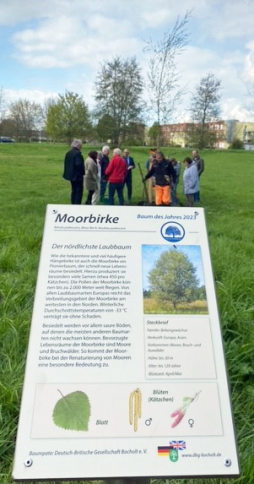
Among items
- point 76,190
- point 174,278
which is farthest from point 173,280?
point 76,190

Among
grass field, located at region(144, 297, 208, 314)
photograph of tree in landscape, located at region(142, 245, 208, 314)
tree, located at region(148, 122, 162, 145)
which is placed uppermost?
tree, located at region(148, 122, 162, 145)

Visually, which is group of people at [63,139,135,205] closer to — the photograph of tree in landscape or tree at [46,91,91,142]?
the photograph of tree in landscape

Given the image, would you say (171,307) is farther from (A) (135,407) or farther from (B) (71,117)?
(B) (71,117)

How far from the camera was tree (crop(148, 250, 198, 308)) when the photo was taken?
1.93m

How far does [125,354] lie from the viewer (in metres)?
1.77

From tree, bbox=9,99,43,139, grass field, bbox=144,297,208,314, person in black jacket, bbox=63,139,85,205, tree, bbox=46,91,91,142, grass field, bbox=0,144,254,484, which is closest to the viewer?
grass field, bbox=144,297,208,314

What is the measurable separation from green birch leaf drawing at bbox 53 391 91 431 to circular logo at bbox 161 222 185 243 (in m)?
0.89

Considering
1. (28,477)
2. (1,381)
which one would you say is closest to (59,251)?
(28,477)

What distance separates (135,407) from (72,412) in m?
0.26

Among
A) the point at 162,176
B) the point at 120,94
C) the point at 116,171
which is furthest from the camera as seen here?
the point at 120,94

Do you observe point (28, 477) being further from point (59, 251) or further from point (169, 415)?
point (59, 251)

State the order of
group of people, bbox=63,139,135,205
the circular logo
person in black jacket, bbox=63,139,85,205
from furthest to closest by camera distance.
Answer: group of people, bbox=63,139,135,205 → person in black jacket, bbox=63,139,85,205 → the circular logo

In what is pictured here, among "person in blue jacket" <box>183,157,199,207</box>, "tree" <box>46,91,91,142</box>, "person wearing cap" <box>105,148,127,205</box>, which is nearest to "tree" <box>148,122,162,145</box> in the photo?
"person in blue jacket" <box>183,157,199,207</box>

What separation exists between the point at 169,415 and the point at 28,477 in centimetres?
60
